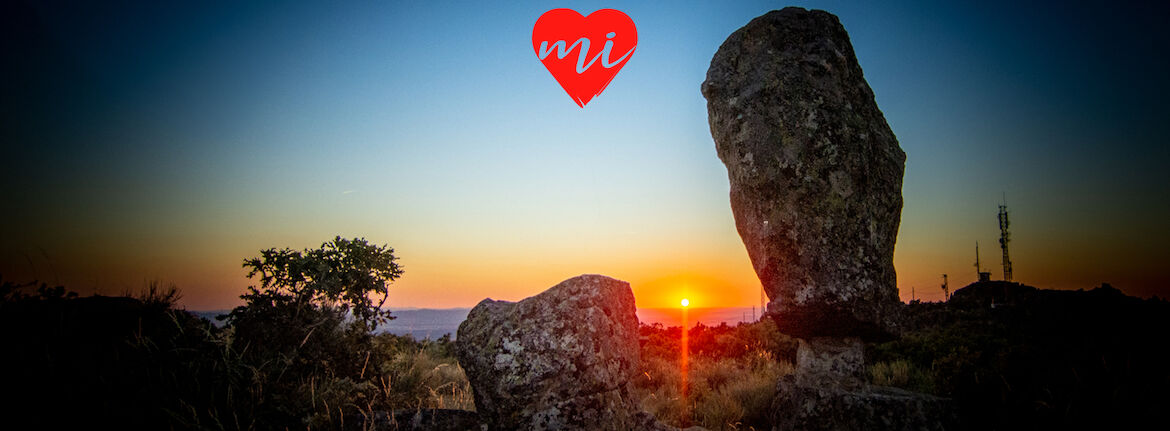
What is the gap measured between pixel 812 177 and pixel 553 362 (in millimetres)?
3770

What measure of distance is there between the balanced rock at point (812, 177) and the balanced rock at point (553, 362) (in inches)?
94.2

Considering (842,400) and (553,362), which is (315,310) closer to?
(553,362)

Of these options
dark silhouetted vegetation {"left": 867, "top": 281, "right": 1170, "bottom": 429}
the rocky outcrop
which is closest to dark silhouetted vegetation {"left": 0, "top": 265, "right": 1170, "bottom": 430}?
dark silhouetted vegetation {"left": 867, "top": 281, "right": 1170, "bottom": 429}

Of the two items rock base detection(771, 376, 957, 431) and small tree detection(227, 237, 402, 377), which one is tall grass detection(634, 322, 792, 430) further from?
small tree detection(227, 237, 402, 377)

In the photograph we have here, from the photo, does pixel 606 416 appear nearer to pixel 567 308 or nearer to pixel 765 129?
pixel 567 308

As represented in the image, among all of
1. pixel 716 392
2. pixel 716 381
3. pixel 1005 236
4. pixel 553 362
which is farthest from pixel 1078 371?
pixel 1005 236

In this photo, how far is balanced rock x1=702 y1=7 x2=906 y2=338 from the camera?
17.4 feet

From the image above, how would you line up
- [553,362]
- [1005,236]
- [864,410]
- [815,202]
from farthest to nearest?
1. [1005,236]
2. [815,202]
3. [864,410]
4. [553,362]

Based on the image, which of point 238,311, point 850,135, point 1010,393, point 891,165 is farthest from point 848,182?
point 238,311

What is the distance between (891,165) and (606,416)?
16.3 feet

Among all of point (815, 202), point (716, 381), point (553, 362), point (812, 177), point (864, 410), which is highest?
point (812, 177)

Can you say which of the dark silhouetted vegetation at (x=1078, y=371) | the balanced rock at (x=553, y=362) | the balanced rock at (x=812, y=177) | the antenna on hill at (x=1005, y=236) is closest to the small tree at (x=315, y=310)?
the balanced rock at (x=553, y=362)

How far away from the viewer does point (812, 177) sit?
5426 mm

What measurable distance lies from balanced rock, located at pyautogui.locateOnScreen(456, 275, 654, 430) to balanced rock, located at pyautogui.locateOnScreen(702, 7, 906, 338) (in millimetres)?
2392
